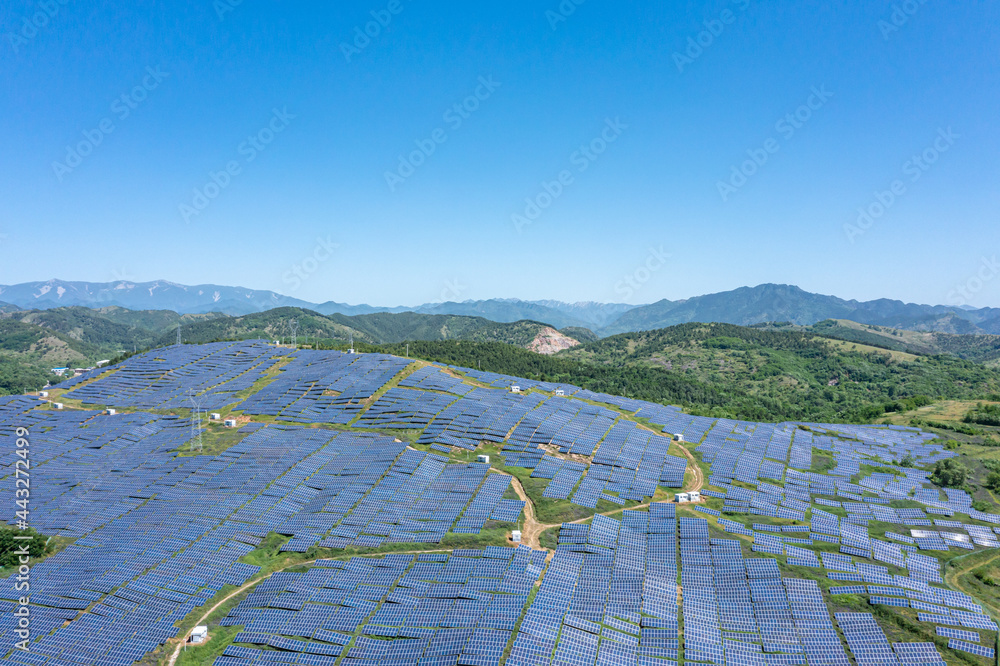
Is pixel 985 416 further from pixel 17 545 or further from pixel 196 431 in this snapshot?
pixel 17 545

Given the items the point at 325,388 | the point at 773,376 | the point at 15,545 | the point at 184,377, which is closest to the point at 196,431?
the point at 325,388

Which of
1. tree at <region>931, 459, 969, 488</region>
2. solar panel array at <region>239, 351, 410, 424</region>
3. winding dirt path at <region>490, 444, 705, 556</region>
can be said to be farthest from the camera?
solar panel array at <region>239, 351, 410, 424</region>

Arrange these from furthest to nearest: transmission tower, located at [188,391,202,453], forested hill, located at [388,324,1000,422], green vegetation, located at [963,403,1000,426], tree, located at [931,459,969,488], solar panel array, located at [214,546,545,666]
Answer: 1. forested hill, located at [388,324,1000,422]
2. green vegetation, located at [963,403,1000,426]
3. transmission tower, located at [188,391,202,453]
4. tree, located at [931,459,969,488]
5. solar panel array, located at [214,546,545,666]

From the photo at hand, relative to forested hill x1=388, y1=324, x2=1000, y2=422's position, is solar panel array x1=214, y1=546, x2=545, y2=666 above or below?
below

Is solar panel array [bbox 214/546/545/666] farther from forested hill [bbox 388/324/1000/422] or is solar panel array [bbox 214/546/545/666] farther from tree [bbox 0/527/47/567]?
forested hill [bbox 388/324/1000/422]

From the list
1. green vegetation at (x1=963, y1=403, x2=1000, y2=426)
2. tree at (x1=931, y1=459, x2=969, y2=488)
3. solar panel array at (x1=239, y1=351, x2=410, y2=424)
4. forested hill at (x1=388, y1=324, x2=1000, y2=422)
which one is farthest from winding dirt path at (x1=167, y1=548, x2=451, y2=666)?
green vegetation at (x1=963, y1=403, x2=1000, y2=426)

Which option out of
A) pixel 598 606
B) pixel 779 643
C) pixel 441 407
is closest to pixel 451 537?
pixel 598 606
